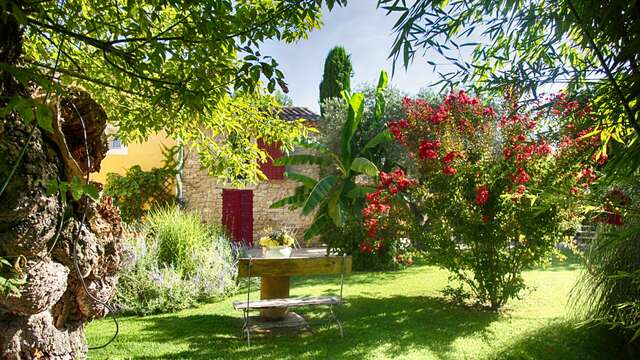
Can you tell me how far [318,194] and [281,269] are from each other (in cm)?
553

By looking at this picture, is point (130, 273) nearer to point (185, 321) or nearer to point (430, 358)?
point (185, 321)

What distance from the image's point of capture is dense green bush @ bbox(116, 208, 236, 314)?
7.23 m

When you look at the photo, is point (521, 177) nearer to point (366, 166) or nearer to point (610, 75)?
point (610, 75)

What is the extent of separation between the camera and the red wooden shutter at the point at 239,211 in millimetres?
17203

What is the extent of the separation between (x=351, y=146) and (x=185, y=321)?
882 cm

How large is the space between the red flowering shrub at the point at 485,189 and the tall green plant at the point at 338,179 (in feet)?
12.4

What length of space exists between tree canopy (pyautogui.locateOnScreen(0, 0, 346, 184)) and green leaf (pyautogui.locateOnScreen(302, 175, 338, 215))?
20.0 ft

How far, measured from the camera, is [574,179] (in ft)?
19.9

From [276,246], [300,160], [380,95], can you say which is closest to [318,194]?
[300,160]

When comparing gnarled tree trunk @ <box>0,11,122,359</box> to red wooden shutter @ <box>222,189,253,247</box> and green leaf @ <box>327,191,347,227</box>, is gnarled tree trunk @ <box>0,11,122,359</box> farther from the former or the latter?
red wooden shutter @ <box>222,189,253,247</box>

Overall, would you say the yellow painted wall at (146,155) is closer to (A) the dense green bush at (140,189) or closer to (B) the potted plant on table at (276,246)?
(A) the dense green bush at (140,189)

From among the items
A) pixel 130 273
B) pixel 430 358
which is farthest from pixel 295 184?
pixel 430 358

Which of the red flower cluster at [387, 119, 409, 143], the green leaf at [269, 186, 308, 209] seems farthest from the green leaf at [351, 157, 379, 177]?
the red flower cluster at [387, 119, 409, 143]

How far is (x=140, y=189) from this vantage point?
1445 centimetres
